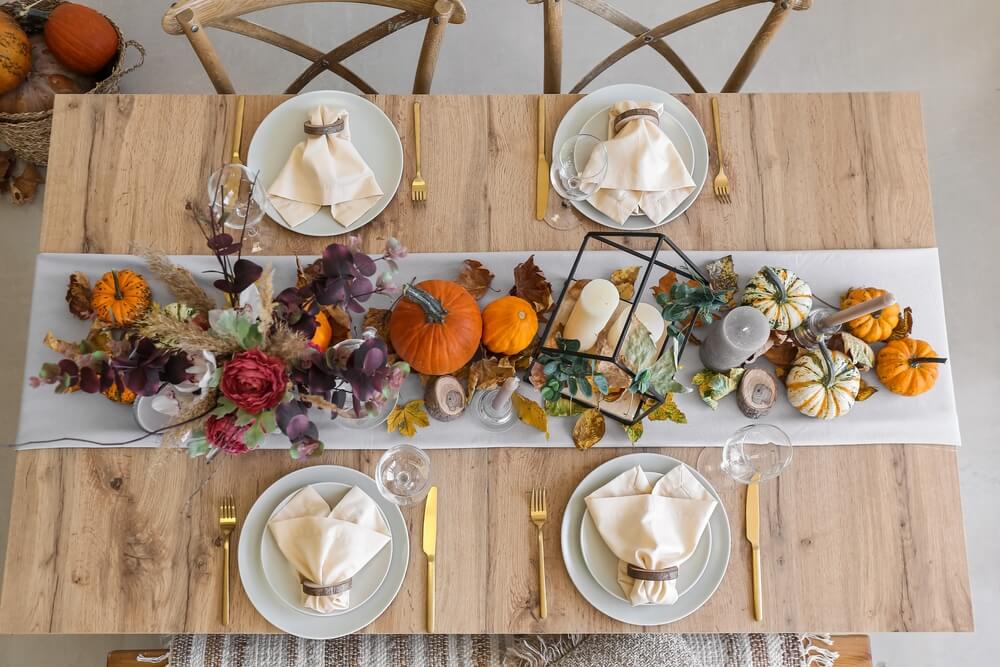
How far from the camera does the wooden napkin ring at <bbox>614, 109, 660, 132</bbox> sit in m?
1.47

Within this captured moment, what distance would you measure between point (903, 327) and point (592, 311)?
66 centimetres

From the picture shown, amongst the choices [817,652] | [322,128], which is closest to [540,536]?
[817,652]

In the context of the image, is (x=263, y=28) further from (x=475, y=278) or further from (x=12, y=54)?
(x=12, y=54)

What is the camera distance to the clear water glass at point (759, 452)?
1.28m

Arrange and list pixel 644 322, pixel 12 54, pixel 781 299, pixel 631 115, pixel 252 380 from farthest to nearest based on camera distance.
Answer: pixel 12 54, pixel 631 115, pixel 781 299, pixel 644 322, pixel 252 380

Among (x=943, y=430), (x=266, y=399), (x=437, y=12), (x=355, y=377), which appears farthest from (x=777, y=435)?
(x=437, y=12)

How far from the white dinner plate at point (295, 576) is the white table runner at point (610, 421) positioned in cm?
18

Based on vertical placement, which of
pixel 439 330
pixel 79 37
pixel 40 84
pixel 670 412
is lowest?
pixel 670 412

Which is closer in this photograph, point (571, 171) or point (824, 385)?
point (824, 385)

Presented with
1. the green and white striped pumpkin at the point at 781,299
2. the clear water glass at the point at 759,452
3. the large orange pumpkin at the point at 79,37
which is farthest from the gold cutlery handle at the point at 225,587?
the large orange pumpkin at the point at 79,37

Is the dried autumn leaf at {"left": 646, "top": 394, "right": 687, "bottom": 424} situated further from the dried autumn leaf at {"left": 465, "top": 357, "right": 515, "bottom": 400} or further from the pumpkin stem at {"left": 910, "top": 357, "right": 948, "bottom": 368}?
the pumpkin stem at {"left": 910, "top": 357, "right": 948, "bottom": 368}

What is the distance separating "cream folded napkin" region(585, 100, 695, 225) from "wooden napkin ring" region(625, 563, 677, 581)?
66cm

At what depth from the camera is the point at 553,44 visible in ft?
5.39

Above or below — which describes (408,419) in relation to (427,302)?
below
